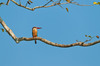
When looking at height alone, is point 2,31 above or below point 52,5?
below

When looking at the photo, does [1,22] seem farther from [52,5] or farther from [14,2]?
[52,5]

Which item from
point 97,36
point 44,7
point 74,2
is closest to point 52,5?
point 44,7

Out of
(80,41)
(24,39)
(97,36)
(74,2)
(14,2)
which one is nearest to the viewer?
(80,41)

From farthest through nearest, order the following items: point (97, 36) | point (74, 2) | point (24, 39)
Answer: point (74, 2)
point (24, 39)
point (97, 36)

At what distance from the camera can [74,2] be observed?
16.9 feet

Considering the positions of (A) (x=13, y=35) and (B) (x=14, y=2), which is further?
(B) (x=14, y=2)

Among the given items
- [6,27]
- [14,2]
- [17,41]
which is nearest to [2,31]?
[6,27]

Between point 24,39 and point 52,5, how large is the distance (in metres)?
1.15

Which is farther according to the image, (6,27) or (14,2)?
(14,2)

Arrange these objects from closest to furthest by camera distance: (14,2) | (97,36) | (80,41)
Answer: (80,41), (97,36), (14,2)

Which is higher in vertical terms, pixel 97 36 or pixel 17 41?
pixel 97 36

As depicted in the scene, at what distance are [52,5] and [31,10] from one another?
624mm

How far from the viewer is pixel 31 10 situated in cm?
544

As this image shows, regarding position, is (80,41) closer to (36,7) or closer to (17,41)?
(17,41)
